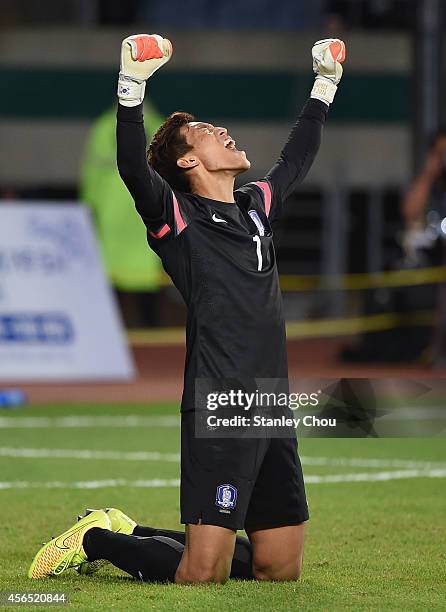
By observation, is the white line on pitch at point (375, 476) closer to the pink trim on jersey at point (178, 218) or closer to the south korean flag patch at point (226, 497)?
the south korean flag patch at point (226, 497)

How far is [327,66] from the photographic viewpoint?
23.4 ft

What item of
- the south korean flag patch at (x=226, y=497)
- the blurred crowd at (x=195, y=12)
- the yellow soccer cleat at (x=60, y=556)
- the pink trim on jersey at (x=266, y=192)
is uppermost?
the blurred crowd at (x=195, y=12)

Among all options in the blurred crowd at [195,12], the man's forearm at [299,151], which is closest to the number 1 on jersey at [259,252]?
the man's forearm at [299,151]

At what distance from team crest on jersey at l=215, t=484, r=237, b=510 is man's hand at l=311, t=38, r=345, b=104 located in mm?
2116

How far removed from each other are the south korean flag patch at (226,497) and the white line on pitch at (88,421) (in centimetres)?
666

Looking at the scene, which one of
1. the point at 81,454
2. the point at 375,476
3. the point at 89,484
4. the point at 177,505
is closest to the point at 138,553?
the point at 177,505

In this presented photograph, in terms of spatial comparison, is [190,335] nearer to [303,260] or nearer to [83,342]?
[83,342]

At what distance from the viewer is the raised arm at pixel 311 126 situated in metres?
7.03

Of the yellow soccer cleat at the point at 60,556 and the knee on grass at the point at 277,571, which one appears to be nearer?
the knee on grass at the point at 277,571

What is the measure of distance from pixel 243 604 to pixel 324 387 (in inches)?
57.9

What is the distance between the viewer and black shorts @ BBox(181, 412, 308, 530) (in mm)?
6106

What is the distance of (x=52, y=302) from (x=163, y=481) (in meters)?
5.64

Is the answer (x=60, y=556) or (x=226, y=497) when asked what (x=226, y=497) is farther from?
(x=60, y=556)

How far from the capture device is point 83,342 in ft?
49.8
